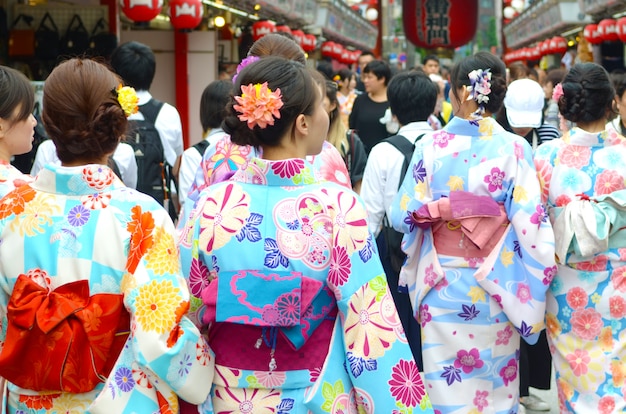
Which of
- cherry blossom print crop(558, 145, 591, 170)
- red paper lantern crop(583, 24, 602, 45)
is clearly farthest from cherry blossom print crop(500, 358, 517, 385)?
red paper lantern crop(583, 24, 602, 45)

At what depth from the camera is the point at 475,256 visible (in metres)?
4.41

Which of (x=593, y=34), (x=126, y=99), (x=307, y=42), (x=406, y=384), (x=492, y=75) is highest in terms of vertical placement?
(x=593, y=34)

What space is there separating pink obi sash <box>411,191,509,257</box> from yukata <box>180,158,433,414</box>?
1632 millimetres

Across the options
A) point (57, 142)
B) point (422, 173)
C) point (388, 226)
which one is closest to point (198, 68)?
point (388, 226)

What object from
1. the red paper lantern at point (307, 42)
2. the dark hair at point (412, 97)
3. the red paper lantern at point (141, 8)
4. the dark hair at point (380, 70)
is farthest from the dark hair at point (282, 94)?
the red paper lantern at point (307, 42)

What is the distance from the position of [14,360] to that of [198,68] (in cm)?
1273

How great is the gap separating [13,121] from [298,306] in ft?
4.80

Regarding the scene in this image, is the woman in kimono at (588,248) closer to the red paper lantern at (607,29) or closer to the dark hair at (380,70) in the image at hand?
the dark hair at (380,70)

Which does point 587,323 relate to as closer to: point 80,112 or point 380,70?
point 80,112

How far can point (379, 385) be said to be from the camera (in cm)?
270

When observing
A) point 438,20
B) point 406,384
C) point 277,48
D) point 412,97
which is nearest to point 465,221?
point 277,48

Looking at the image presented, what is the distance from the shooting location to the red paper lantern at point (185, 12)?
38.2 ft

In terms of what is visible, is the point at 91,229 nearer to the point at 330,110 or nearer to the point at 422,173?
the point at 422,173

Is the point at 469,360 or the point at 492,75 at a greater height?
the point at 492,75
